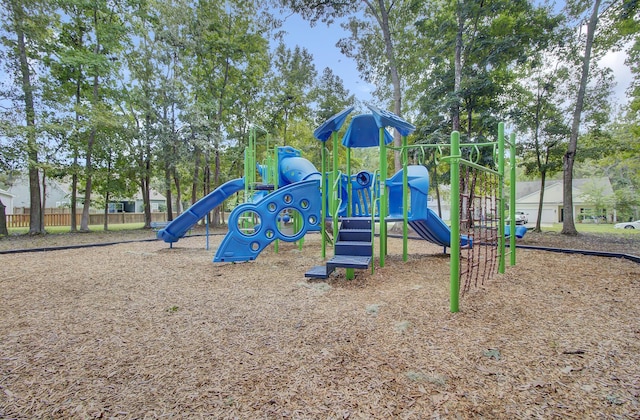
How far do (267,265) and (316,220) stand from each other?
1342mm

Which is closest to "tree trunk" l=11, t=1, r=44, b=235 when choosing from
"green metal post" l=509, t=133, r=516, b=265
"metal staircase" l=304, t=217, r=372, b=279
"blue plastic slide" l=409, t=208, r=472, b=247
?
"metal staircase" l=304, t=217, r=372, b=279

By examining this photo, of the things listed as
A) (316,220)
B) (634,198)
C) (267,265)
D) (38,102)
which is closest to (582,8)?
(316,220)

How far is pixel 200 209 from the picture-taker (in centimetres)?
815

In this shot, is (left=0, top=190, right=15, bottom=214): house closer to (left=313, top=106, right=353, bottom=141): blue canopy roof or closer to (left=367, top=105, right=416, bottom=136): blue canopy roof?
(left=313, top=106, right=353, bottom=141): blue canopy roof

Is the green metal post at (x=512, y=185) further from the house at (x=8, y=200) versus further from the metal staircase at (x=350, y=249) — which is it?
the house at (x=8, y=200)

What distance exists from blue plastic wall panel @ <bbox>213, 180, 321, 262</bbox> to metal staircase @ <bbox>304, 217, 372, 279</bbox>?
115 cm

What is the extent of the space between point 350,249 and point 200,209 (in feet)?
16.8

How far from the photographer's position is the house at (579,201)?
2703 cm

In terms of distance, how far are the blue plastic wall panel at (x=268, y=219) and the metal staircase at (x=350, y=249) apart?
1.15 meters

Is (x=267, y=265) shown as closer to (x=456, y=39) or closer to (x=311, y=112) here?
(x=456, y=39)

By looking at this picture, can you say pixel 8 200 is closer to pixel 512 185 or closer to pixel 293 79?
pixel 293 79

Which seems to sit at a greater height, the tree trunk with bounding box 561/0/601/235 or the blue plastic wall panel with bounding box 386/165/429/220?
the tree trunk with bounding box 561/0/601/235

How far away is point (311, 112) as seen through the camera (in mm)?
19094

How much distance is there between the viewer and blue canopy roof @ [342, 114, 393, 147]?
612cm
